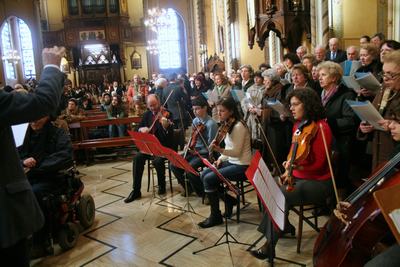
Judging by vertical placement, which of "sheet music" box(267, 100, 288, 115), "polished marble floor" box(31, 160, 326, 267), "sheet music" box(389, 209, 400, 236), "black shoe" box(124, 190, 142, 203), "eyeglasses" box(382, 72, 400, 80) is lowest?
"polished marble floor" box(31, 160, 326, 267)

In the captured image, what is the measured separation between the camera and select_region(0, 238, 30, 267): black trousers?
1928mm

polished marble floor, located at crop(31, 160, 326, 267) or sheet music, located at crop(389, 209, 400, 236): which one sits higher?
sheet music, located at crop(389, 209, 400, 236)

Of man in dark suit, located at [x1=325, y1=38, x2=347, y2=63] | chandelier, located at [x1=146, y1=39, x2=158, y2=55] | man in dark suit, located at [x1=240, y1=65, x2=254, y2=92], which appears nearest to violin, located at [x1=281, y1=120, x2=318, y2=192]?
man in dark suit, located at [x1=325, y1=38, x2=347, y2=63]

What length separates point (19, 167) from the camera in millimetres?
1926

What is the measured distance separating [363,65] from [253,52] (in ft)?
24.6

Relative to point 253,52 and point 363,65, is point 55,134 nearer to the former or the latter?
point 363,65

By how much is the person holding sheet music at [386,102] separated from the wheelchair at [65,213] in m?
2.67

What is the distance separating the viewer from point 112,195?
199 inches

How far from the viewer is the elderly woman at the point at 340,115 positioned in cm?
339

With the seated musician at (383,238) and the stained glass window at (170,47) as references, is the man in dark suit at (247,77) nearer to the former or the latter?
the seated musician at (383,238)

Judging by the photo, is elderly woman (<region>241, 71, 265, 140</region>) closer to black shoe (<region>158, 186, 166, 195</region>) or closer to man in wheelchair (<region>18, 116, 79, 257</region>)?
black shoe (<region>158, 186, 166, 195</region>)

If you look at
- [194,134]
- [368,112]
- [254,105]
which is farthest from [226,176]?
[368,112]

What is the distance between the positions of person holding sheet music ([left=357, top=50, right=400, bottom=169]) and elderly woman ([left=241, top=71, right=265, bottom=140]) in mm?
1595

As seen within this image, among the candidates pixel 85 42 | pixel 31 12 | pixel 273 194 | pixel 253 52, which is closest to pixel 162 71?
pixel 85 42
